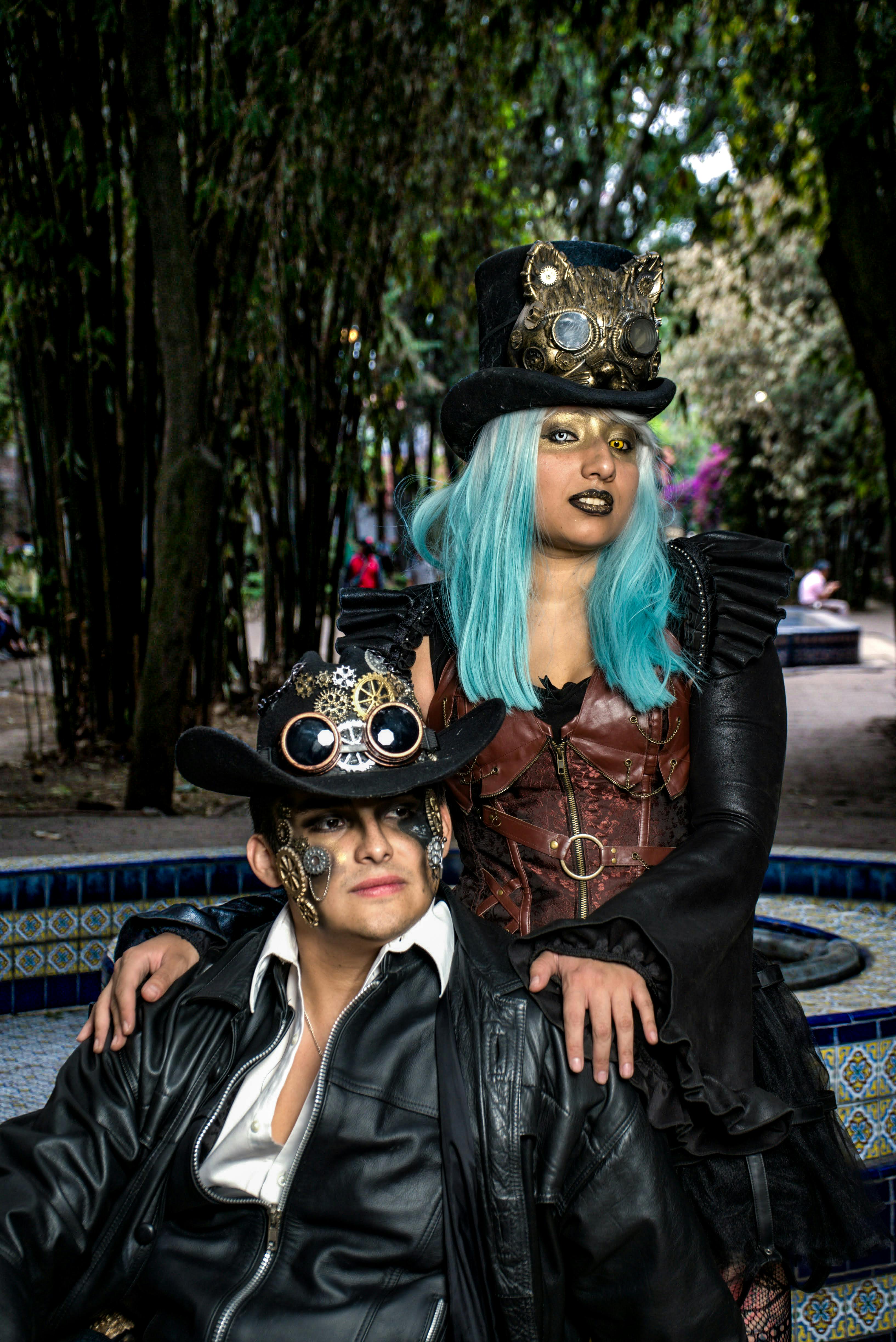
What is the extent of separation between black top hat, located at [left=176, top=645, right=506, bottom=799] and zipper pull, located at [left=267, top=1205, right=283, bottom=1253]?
547mm

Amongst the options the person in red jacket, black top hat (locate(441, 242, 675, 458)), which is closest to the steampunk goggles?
black top hat (locate(441, 242, 675, 458))

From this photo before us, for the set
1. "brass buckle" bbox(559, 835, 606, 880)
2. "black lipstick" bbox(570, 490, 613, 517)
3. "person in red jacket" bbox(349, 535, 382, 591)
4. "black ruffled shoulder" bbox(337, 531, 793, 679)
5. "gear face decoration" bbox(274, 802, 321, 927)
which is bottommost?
"person in red jacket" bbox(349, 535, 382, 591)

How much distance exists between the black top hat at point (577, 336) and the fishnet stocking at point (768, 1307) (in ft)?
4.61

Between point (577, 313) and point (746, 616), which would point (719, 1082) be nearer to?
point (746, 616)

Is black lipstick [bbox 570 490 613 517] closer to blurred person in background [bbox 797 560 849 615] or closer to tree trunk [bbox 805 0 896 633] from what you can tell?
tree trunk [bbox 805 0 896 633]

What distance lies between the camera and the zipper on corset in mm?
1996

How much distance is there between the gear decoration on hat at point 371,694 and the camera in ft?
5.46

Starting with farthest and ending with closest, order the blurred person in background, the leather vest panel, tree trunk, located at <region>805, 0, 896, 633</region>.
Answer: the blurred person in background
tree trunk, located at <region>805, 0, 896, 633</region>
the leather vest panel

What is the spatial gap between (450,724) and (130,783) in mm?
A: 4493

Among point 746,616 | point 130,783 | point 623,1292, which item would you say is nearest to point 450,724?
point 746,616

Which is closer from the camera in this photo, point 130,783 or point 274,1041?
point 274,1041

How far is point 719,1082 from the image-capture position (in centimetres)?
168

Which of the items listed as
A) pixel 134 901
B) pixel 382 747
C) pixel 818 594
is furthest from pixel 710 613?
pixel 818 594

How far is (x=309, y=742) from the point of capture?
5.34 feet
